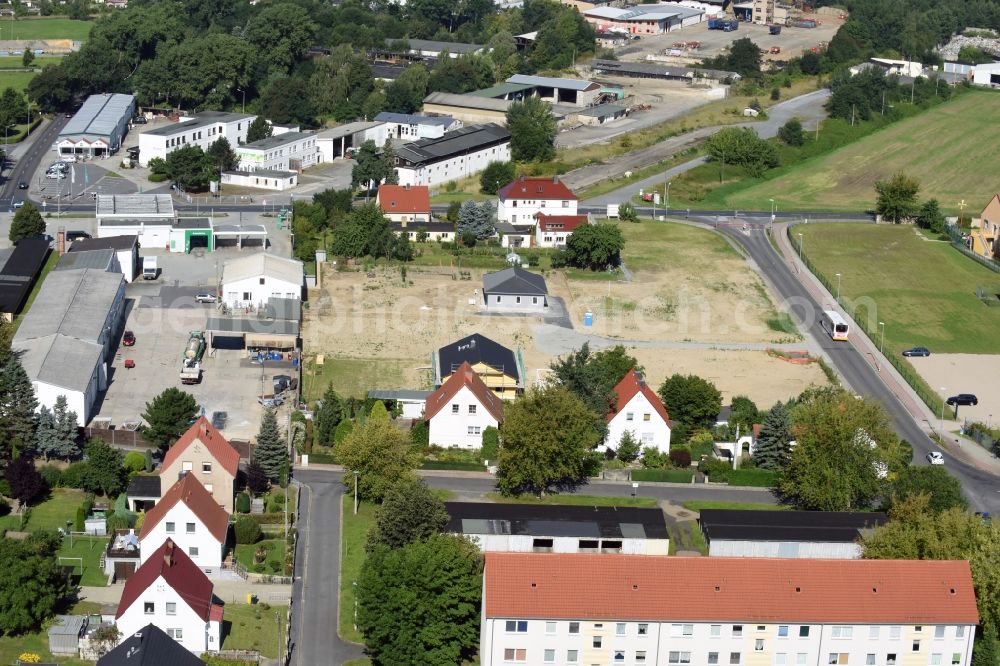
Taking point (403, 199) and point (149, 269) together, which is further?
point (403, 199)

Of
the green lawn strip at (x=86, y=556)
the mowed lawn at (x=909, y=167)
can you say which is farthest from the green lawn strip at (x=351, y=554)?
the mowed lawn at (x=909, y=167)

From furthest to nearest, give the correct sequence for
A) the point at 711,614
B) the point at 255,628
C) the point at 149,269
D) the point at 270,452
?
1. the point at 149,269
2. the point at 270,452
3. the point at 255,628
4. the point at 711,614

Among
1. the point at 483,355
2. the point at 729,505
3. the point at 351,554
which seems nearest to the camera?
the point at 351,554

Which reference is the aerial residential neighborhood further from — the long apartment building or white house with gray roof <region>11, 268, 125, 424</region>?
white house with gray roof <region>11, 268, 125, 424</region>

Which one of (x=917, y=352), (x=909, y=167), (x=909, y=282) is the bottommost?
(x=909, y=167)

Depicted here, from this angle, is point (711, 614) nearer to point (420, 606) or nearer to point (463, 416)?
point (420, 606)

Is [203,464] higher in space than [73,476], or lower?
higher

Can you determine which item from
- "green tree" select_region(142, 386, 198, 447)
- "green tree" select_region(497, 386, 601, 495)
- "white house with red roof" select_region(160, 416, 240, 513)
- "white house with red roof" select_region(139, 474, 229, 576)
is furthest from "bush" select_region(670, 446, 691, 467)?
"green tree" select_region(142, 386, 198, 447)

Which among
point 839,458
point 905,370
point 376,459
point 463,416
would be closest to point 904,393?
point 905,370
